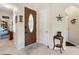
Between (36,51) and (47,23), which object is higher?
(47,23)

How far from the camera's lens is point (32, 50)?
1.68m

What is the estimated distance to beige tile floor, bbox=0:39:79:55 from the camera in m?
1.62

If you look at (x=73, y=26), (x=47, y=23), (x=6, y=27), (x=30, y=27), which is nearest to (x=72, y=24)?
(x=73, y=26)

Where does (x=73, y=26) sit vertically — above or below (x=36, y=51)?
above

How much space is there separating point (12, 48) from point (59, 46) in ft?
2.49

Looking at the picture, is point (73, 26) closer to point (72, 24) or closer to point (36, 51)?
point (72, 24)

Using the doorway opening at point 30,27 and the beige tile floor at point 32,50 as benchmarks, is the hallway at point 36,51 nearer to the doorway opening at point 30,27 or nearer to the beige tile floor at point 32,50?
the beige tile floor at point 32,50

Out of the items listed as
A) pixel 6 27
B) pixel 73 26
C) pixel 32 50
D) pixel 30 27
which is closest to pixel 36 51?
pixel 32 50

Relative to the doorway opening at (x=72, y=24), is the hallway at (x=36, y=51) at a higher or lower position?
lower

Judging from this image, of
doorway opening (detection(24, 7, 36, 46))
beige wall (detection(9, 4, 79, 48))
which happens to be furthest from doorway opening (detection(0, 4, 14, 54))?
doorway opening (detection(24, 7, 36, 46))

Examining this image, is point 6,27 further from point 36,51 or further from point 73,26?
point 73,26

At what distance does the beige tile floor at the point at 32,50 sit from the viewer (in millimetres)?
1620

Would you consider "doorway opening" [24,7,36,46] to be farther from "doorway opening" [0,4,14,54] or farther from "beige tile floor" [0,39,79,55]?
"doorway opening" [0,4,14,54]

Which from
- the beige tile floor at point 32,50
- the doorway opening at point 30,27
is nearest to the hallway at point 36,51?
the beige tile floor at point 32,50
